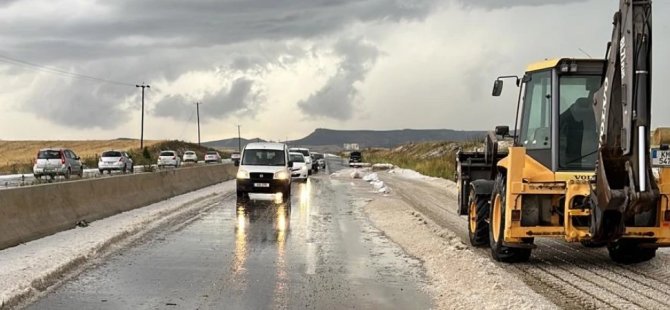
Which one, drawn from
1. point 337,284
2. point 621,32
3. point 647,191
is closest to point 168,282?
point 337,284

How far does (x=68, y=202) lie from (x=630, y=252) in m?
10.6

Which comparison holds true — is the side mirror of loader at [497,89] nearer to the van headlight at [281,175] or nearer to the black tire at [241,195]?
the van headlight at [281,175]

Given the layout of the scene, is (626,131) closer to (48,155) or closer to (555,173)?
(555,173)

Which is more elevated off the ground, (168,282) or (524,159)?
(524,159)

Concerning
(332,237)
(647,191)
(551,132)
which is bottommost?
(332,237)

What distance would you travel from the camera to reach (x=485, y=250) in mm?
11594

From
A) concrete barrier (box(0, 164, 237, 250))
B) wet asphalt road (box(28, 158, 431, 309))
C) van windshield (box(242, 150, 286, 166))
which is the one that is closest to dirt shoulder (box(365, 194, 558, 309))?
wet asphalt road (box(28, 158, 431, 309))

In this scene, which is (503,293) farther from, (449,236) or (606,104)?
(449,236)

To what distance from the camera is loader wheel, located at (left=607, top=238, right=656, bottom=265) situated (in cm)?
995

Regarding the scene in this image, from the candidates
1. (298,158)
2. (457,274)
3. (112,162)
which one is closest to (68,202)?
(457,274)

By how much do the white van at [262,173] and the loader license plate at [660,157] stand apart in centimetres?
1441

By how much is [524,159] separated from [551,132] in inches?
22.3

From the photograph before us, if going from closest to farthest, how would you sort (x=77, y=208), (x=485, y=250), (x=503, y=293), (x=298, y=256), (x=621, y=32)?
1. (x=503, y=293)
2. (x=621, y=32)
3. (x=298, y=256)
4. (x=485, y=250)
5. (x=77, y=208)

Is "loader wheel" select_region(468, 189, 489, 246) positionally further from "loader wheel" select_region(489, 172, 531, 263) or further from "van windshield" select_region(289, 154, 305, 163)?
"van windshield" select_region(289, 154, 305, 163)
